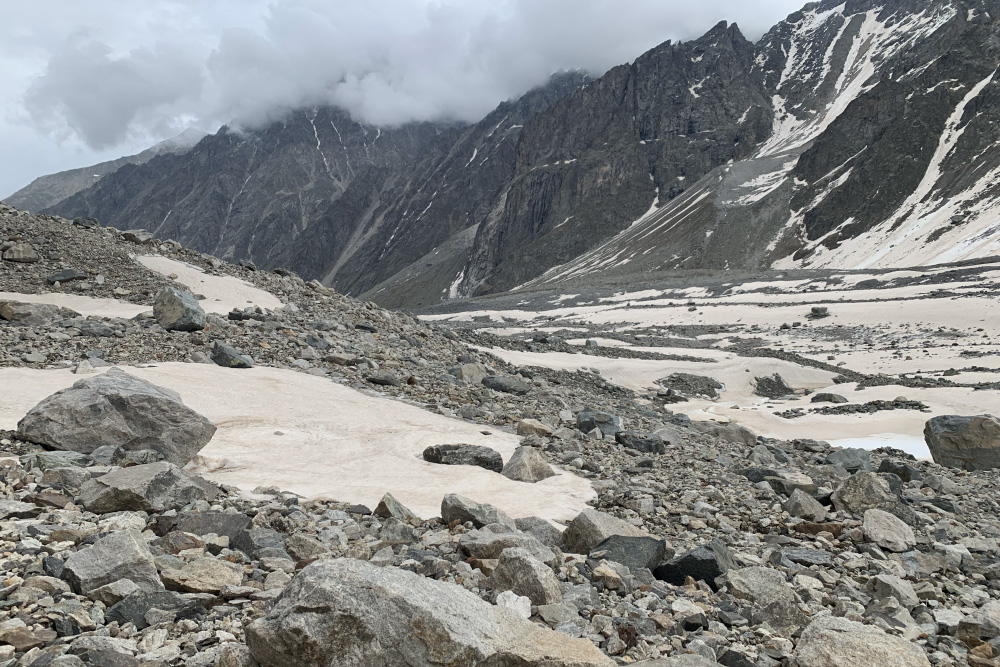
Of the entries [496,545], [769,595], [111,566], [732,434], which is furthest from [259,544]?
[732,434]

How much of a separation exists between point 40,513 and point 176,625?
95.8 inches

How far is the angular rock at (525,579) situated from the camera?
5.04 metres

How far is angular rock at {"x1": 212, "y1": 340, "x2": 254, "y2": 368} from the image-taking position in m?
14.5

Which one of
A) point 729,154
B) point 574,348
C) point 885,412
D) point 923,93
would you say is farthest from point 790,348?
point 729,154

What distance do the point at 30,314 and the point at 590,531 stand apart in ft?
51.7

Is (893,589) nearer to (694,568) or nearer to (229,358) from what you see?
(694,568)

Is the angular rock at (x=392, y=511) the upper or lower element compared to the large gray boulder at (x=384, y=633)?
lower

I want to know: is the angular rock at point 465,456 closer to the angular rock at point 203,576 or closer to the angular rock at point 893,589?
the angular rock at point 893,589

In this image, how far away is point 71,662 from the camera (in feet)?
11.3

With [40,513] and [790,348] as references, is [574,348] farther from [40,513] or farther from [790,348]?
[40,513]

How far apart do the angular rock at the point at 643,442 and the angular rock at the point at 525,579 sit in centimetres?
761

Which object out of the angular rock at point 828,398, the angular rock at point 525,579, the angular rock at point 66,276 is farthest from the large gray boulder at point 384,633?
the angular rock at point 828,398

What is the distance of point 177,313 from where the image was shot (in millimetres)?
16688

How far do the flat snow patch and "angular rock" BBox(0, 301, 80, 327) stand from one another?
4.72 m
